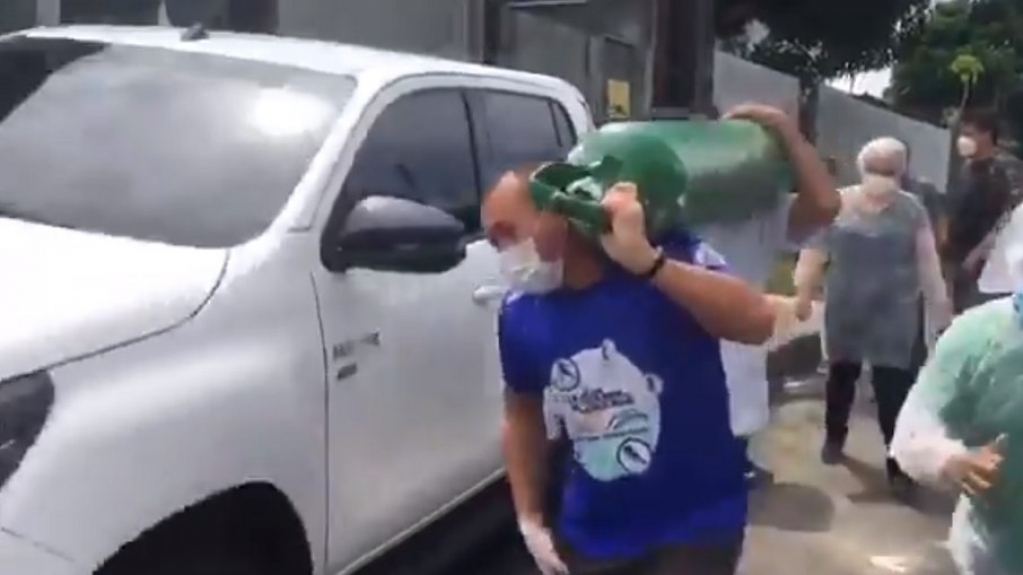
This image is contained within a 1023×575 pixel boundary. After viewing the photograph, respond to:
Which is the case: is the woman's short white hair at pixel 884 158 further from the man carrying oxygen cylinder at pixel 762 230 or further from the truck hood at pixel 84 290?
the truck hood at pixel 84 290

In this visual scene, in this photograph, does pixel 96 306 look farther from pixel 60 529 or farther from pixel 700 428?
pixel 700 428

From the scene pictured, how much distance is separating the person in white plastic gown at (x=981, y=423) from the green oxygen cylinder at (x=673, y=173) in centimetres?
59

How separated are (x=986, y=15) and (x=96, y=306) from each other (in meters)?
Answer: 47.2

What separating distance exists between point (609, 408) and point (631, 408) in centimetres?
4

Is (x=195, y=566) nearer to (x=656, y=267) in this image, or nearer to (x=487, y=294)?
(x=656, y=267)

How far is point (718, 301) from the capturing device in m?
3.25

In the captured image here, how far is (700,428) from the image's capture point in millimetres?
3408

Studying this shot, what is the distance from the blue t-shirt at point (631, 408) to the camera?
3330 mm

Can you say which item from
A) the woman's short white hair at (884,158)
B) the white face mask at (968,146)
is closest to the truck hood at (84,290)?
the woman's short white hair at (884,158)

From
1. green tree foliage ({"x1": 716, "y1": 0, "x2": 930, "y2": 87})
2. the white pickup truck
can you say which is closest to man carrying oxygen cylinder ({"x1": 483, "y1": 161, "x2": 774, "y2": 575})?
the white pickup truck

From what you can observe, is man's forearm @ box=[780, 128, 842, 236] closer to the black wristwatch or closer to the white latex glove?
the black wristwatch

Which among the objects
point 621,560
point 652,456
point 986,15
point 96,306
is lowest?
point 986,15

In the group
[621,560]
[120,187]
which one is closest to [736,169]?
[621,560]

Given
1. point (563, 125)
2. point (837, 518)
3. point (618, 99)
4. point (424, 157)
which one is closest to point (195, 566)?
point (424, 157)
